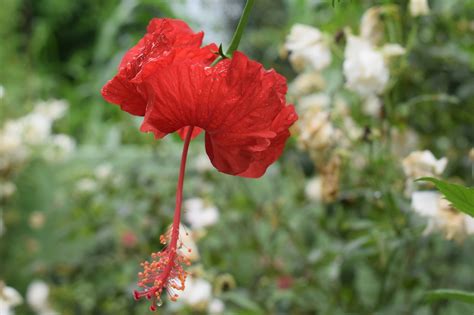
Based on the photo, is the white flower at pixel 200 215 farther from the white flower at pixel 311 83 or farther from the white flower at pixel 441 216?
the white flower at pixel 441 216

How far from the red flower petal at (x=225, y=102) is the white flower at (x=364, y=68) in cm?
29

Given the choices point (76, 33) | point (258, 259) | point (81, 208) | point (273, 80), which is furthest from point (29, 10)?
point (273, 80)

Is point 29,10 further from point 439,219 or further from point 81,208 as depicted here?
point 439,219

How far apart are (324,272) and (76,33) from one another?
3871mm

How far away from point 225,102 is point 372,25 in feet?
1.18

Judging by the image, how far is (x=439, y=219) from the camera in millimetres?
599

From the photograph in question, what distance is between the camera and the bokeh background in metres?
0.72

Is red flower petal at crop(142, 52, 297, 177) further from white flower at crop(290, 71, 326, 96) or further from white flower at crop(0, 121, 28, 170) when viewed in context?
white flower at crop(0, 121, 28, 170)

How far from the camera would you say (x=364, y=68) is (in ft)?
2.17

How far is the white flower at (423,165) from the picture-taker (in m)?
0.61

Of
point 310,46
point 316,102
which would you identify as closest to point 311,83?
point 316,102

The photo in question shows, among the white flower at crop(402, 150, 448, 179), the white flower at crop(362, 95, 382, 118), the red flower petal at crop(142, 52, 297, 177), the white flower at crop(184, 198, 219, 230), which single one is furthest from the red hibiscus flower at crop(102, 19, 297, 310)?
the white flower at crop(184, 198, 219, 230)

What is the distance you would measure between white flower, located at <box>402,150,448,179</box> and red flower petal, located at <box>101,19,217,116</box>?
0.28m

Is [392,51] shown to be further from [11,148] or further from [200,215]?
[11,148]
